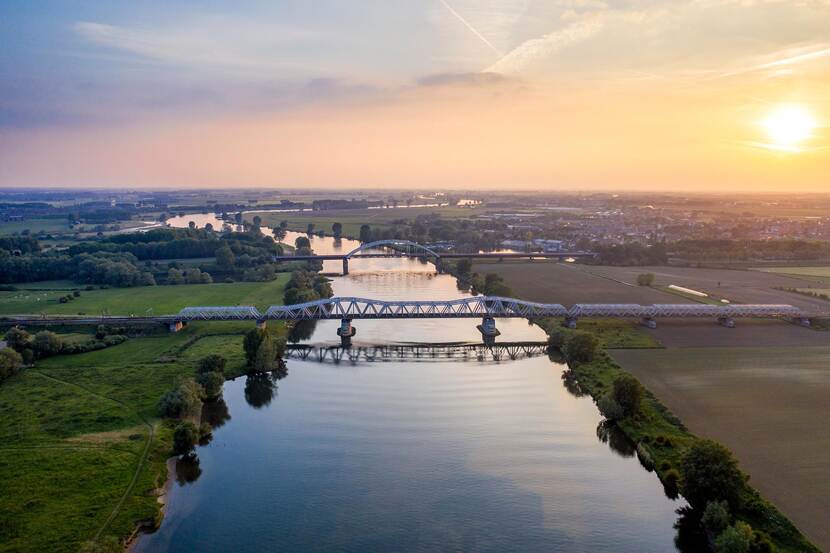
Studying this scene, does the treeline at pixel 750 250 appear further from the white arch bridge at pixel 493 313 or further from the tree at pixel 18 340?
the tree at pixel 18 340

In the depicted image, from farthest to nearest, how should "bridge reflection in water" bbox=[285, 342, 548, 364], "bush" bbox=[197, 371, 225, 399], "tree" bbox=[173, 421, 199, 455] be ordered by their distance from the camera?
"bridge reflection in water" bbox=[285, 342, 548, 364]
"bush" bbox=[197, 371, 225, 399]
"tree" bbox=[173, 421, 199, 455]

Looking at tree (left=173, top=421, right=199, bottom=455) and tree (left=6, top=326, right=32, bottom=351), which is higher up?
tree (left=6, top=326, right=32, bottom=351)

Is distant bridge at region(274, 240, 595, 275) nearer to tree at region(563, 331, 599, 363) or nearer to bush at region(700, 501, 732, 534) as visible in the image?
tree at region(563, 331, 599, 363)

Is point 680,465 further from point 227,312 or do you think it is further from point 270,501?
point 227,312

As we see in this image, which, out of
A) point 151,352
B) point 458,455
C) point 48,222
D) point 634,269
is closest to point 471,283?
point 634,269

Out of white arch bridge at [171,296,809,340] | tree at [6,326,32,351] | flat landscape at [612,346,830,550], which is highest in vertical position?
white arch bridge at [171,296,809,340]

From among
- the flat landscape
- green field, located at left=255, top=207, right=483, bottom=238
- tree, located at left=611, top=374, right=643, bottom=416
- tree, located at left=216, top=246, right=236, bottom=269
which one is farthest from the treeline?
green field, located at left=255, top=207, right=483, bottom=238
